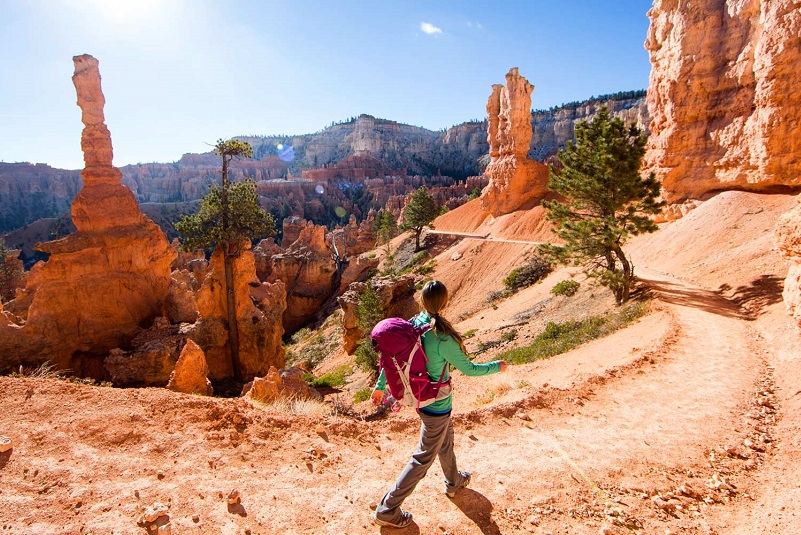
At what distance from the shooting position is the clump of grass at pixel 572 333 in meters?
10.9

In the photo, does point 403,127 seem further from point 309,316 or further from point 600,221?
point 600,221

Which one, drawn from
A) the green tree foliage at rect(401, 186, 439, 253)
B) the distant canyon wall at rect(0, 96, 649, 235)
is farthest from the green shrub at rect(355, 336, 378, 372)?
the distant canyon wall at rect(0, 96, 649, 235)

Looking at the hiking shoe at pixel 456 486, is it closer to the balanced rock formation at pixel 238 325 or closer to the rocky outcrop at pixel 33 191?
the balanced rock formation at pixel 238 325

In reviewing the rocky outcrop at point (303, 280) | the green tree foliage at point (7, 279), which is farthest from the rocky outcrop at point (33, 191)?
the rocky outcrop at point (303, 280)

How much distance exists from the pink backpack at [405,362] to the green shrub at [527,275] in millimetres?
21920

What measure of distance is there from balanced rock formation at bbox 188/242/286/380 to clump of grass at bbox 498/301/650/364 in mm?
10027

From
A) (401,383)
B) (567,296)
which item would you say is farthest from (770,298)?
(401,383)

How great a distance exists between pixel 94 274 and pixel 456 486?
14.8m

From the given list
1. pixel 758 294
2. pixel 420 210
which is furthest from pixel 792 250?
pixel 420 210

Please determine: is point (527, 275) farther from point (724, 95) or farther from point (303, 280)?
point (303, 280)

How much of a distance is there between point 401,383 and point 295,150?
198m

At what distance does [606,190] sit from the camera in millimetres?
13086

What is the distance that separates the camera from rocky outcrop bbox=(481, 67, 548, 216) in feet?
114

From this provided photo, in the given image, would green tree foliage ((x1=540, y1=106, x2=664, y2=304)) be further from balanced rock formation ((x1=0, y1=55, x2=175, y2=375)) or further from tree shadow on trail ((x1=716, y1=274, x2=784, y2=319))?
balanced rock formation ((x1=0, y1=55, x2=175, y2=375))
